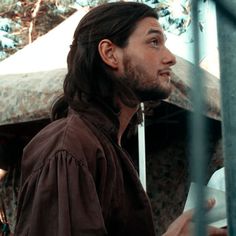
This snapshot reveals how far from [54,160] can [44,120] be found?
3541 millimetres

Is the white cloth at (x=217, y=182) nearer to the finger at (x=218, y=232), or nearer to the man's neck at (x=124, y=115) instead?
the finger at (x=218, y=232)

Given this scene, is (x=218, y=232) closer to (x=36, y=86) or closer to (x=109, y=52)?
(x=109, y=52)

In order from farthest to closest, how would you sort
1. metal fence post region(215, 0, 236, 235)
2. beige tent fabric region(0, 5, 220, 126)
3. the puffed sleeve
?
beige tent fabric region(0, 5, 220, 126), the puffed sleeve, metal fence post region(215, 0, 236, 235)

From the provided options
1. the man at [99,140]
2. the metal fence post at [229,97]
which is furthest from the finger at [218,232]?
the metal fence post at [229,97]

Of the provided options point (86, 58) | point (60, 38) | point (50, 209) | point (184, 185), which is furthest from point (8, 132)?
point (50, 209)

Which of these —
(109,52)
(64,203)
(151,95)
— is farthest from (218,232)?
(109,52)

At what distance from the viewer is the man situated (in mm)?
1530

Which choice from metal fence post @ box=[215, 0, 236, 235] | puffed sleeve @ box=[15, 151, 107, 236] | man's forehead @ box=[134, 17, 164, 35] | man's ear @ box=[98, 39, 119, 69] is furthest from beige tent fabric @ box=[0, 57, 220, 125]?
metal fence post @ box=[215, 0, 236, 235]

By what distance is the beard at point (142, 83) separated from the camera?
187cm

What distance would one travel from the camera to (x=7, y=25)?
20375 mm

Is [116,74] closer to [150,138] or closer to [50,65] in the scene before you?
[50,65]

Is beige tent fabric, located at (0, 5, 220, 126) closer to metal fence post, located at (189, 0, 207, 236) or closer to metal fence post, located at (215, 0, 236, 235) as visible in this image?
metal fence post, located at (215, 0, 236, 235)

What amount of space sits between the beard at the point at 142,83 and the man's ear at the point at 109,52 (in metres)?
0.04

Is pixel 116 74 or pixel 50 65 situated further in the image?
pixel 50 65
